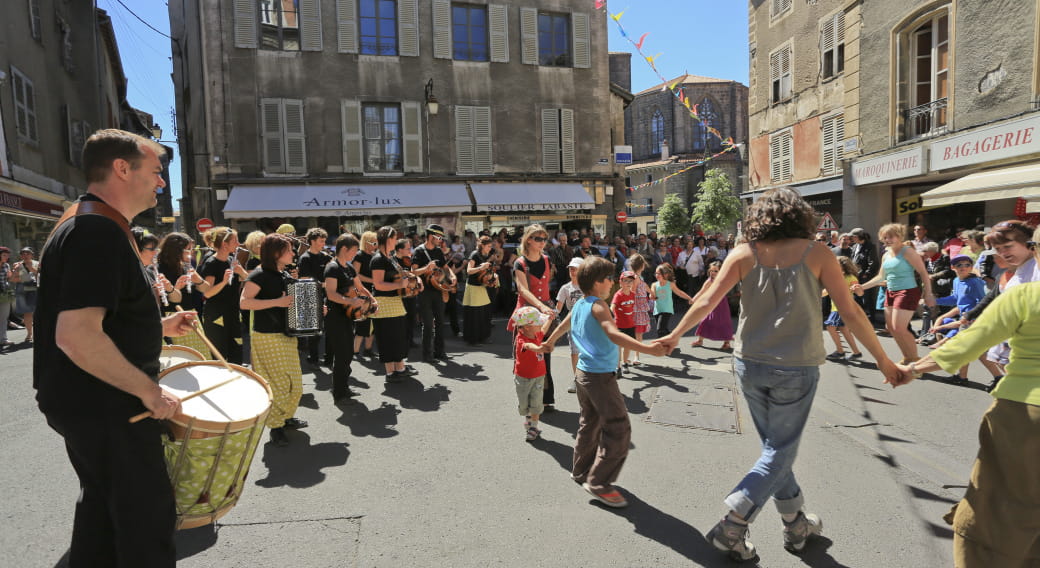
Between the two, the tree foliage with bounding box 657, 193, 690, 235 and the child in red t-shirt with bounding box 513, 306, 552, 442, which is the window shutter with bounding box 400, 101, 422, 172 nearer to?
the child in red t-shirt with bounding box 513, 306, 552, 442

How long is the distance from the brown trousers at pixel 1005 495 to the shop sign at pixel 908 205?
1535cm

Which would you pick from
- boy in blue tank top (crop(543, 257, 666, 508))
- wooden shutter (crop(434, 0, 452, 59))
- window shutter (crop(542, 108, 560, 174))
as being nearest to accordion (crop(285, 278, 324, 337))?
boy in blue tank top (crop(543, 257, 666, 508))

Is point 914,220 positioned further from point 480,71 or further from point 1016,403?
point 1016,403

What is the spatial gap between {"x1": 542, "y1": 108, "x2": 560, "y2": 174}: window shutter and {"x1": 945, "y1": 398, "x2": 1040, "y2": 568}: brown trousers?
18829mm

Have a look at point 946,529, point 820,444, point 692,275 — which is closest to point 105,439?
point 946,529

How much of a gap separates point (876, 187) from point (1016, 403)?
16.4m

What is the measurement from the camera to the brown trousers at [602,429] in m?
3.71

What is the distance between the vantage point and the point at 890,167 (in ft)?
49.6

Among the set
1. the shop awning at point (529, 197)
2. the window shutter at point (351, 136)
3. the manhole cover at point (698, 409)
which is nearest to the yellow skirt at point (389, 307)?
the manhole cover at point (698, 409)

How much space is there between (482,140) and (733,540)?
1814 centimetres

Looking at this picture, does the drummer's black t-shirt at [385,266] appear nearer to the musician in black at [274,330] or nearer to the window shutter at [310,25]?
the musician in black at [274,330]

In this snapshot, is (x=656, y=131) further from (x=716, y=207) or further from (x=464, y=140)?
(x=464, y=140)

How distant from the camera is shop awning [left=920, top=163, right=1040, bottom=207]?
10.6 m

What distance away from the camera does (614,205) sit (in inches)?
861
